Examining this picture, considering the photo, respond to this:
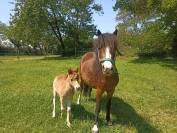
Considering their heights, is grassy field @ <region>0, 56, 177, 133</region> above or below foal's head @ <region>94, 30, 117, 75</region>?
below

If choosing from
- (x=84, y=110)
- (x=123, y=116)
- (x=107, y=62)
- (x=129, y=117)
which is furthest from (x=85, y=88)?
(x=107, y=62)

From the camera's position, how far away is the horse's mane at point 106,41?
8.85 m

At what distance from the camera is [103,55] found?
28.8ft

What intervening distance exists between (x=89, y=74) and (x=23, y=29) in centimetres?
3925

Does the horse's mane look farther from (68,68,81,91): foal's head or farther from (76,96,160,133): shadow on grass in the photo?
(76,96,160,133): shadow on grass

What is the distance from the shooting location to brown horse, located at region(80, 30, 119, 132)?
867 centimetres

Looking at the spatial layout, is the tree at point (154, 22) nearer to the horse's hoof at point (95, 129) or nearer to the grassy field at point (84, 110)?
the grassy field at point (84, 110)

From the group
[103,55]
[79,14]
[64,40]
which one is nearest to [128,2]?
[79,14]

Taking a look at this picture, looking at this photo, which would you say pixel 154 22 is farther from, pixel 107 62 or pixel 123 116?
pixel 107 62

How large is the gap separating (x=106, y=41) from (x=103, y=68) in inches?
26.5

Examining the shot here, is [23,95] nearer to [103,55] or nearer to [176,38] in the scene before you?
[103,55]

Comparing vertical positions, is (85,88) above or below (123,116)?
above

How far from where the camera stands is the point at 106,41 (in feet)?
29.1

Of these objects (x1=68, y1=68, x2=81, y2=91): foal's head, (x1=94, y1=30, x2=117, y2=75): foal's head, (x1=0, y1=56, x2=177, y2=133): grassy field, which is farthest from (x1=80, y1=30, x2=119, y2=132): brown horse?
(x1=0, y1=56, x2=177, y2=133): grassy field
